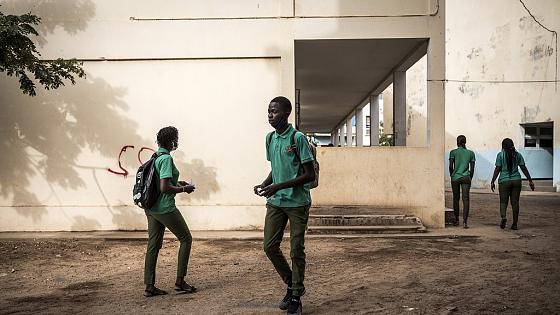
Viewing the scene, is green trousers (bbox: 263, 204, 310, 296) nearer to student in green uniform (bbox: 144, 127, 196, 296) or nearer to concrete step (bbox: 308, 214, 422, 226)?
student in green uniform (bbox: 144, 127, 196, 296)

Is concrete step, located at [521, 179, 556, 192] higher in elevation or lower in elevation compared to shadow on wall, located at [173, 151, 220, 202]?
lower

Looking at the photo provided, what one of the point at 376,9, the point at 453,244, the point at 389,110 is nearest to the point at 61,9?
the point at 376,9

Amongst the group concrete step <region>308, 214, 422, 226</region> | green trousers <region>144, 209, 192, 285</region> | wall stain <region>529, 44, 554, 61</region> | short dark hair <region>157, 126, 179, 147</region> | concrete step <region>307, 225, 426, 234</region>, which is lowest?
concrete step <region>307, 225, 426, 234</region>

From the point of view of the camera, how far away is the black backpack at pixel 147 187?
4789 millimetres

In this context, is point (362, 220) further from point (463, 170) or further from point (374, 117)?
point (374, 117)

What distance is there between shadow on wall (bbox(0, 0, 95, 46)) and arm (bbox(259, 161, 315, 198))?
6805 mm

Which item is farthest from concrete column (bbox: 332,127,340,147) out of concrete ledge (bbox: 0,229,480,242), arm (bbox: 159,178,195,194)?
arm (bbox: 159,178,195,194)

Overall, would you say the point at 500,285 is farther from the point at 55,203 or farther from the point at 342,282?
the point at 55,203

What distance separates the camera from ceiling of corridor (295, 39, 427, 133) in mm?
10266

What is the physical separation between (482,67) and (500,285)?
19.0 metres

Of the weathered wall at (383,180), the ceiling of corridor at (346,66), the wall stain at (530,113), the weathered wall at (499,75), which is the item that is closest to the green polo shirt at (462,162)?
the weathered wall at (383,180)

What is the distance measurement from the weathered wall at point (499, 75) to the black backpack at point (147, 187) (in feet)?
61.0

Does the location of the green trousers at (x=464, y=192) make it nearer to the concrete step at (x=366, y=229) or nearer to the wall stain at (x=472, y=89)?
the concrete step at (x=366, y=229)

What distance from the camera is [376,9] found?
920cm
